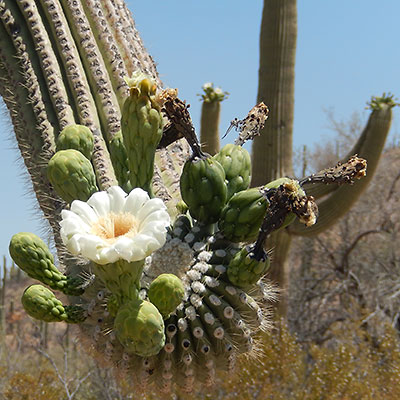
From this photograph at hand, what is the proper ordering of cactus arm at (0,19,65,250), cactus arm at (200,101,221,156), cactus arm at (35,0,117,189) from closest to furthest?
cactus arm at (35,0,117,189), cactus arm at (0,19,65,250), cactus arm at (200,101,221,156)

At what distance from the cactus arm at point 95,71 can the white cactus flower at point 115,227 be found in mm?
1043

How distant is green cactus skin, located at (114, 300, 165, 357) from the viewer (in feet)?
4.96

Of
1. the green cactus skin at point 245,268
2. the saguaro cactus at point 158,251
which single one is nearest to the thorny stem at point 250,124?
the saguaro cactus at point 158,251

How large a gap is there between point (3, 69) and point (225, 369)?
1770 millimetres

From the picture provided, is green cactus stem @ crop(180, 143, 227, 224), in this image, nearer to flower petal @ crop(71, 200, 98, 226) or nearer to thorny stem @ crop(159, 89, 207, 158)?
thorny stem @ crop(159, 89, 207, 158)

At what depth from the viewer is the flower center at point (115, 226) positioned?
1.51 metres

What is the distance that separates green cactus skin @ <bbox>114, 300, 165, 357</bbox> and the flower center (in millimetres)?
181

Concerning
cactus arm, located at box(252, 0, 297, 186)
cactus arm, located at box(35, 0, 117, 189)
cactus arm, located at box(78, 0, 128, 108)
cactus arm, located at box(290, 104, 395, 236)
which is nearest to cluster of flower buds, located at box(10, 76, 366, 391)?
cactus arm, located at box(35, 0, 117, 189)

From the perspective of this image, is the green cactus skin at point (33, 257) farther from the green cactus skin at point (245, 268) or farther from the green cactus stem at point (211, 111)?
the green cactus stem at point (211, 111)

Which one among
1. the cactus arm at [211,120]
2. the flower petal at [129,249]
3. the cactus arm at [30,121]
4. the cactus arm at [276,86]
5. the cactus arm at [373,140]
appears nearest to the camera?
the flower petal at [129,249]

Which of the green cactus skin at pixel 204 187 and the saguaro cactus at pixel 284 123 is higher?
the saguaro cactus at pixel 284 123

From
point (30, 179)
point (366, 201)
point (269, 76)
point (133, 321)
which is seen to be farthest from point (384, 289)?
point (133, 321)

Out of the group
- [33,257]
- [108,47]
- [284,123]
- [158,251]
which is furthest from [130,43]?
[284,123]

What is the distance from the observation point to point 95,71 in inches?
104
